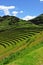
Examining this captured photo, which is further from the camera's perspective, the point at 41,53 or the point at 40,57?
the point at 41,53

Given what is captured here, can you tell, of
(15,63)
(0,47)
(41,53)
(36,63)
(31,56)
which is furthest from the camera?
(0,47)

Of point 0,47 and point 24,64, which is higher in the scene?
point 24,64

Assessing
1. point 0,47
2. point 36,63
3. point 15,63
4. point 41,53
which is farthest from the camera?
point 0,47

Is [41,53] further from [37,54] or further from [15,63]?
[15,63]

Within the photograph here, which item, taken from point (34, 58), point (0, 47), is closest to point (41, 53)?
point (34, 58)

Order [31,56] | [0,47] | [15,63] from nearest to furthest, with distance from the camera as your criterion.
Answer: [15,63], [31,56], [0,47]

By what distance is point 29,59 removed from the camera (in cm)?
1416

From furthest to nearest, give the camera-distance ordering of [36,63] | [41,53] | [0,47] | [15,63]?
[0,47]
[41,53]
[36,63]
[15,63]

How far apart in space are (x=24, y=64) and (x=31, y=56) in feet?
6.52

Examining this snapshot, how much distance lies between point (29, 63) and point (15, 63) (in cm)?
99

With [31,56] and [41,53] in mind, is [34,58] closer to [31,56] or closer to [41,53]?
[31,56]

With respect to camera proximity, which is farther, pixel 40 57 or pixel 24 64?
pixel 40 57

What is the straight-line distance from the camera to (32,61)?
1398cm

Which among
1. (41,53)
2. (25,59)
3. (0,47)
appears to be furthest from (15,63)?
(0,47)
